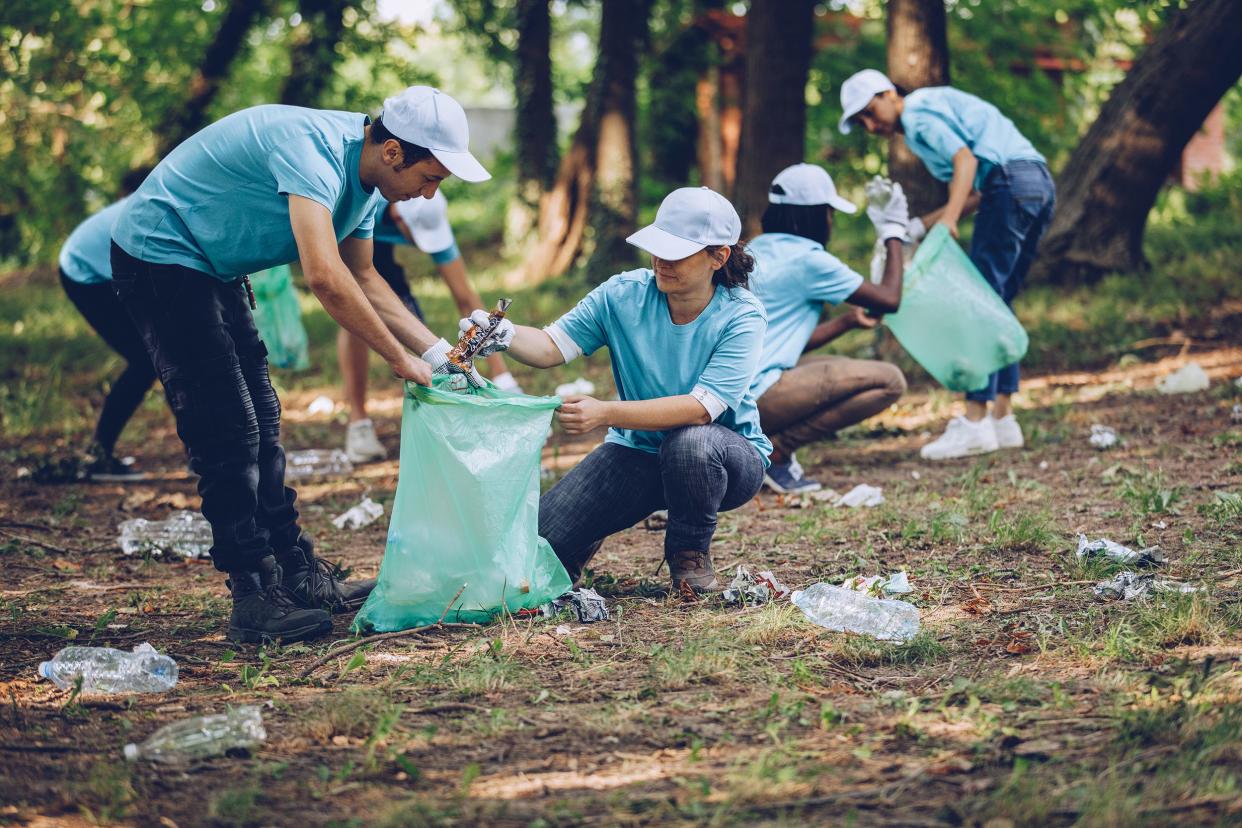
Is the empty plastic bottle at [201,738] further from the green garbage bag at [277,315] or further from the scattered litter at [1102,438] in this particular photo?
the scattered litter at [1102,438]

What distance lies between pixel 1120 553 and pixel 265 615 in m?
2.60

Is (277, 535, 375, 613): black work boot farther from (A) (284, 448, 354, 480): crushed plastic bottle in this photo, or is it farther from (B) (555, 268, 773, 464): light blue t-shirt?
(A) (284, 448, 354, 480): crushed plastic bottle

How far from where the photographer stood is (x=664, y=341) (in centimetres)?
354

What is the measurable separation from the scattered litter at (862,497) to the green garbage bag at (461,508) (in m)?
1.93

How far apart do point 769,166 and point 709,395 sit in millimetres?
5310

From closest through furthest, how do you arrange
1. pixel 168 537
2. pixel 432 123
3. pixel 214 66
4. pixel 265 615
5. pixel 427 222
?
pixel 432 123
pixel 265 615
pixel 168 537
pixel 427 222
pixel 214 66

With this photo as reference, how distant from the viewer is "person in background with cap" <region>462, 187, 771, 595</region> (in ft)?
11.1

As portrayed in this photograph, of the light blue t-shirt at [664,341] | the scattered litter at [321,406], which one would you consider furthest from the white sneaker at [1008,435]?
the scattered litter at [321,406]

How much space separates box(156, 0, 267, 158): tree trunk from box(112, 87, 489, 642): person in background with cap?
30.0 ft

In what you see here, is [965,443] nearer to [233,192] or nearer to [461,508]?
[461,508]

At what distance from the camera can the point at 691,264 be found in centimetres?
340

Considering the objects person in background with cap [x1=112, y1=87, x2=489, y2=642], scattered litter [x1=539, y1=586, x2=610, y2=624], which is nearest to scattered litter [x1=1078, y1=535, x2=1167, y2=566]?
scattered litter [x1=539, y1=586, x2=610, y2=624]

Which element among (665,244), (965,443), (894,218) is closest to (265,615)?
(665,244)

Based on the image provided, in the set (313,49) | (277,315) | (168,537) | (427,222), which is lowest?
(168,537)
